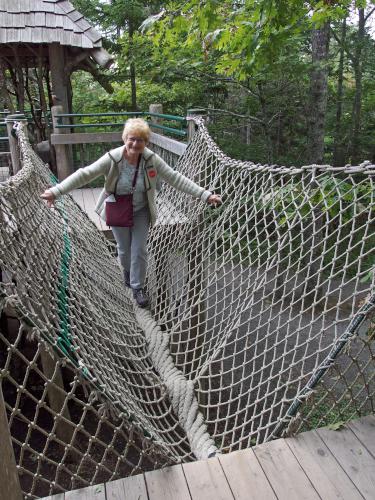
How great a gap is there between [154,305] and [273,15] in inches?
69.4

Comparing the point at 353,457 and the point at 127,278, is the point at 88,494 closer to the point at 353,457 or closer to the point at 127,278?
the point at 353,457

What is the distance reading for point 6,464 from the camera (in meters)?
0.84

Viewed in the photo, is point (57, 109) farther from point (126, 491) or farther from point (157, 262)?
point (126, 491)

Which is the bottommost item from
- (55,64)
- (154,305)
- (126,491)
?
(154,305)

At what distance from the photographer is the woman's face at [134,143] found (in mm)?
2117

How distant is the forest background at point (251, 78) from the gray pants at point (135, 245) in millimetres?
1400

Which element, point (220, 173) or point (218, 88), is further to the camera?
point (218, 88)

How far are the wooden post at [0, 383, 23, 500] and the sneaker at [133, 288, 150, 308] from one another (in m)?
1.67

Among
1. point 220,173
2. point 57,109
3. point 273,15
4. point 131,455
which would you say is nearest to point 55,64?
point 57,109

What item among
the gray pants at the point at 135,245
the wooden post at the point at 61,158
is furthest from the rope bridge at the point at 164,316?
the wooden post at the point at 61,158

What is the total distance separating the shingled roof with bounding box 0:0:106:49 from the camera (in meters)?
4.58

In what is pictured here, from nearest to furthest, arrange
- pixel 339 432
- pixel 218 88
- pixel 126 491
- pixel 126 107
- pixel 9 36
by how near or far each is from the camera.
Result: 1. pixel 126 491
2. pixel 339 432
3. pixel 9 36
4. pixel 218 88
5. pixel 126 107

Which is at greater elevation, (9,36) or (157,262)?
(9,36)

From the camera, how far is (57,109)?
4.28 metres
